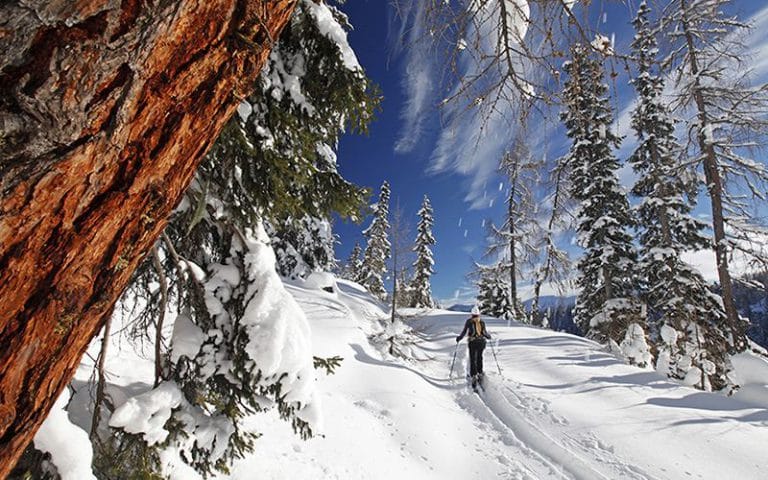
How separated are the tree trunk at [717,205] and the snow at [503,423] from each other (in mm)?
1507

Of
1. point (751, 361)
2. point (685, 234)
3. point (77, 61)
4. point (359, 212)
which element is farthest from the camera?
point (685, 234)

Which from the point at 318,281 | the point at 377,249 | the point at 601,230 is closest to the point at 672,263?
the point at 601,230

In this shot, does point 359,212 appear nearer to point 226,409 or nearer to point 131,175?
point 226,409

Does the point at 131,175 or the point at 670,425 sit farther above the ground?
the point at 131,175

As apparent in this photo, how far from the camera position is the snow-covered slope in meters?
4.63

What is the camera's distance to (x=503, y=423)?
655 centimetres

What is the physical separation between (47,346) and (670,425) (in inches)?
316

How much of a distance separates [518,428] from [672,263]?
37.7ft

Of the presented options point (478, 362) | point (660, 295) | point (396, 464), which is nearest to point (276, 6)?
point (396, 464)

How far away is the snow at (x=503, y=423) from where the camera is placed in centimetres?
424

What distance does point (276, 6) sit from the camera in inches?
48.4

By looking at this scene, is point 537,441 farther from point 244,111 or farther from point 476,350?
point 244,111

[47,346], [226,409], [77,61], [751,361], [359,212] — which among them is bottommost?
[751,361]

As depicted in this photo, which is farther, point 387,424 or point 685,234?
point 685,234
